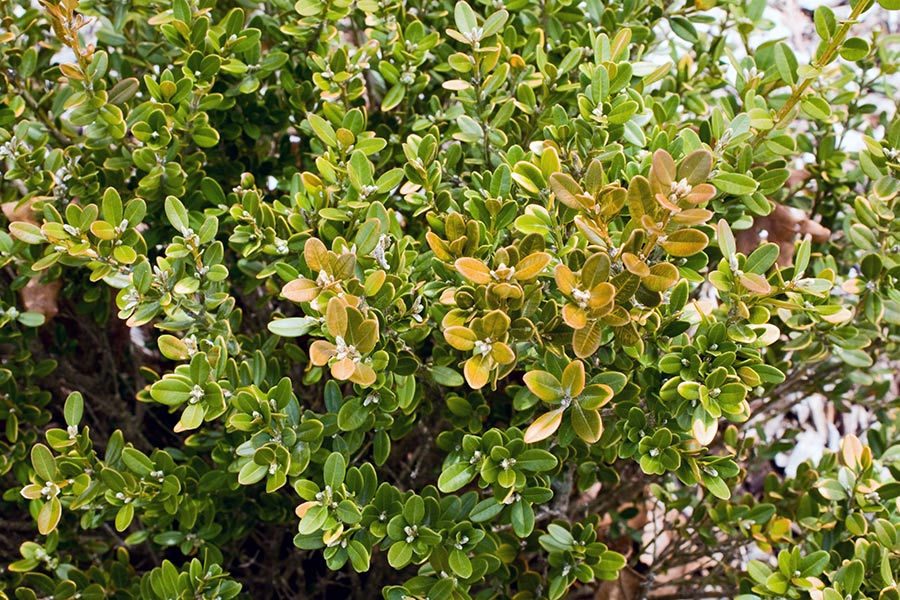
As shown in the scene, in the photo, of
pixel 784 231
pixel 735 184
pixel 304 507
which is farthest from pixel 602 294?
pixel 784 231

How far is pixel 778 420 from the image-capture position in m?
3.57

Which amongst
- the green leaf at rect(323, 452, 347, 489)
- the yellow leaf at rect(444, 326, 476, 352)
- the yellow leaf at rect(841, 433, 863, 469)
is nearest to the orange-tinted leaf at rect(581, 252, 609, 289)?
the yellow leaf at rect(444, 326, 476, 352)

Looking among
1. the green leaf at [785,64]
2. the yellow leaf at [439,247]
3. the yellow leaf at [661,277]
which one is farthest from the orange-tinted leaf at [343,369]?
the green leaf at [785,64]

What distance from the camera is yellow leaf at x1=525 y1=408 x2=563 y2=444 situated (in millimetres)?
1506

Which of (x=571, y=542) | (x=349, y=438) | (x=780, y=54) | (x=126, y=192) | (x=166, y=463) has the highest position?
(x=780, y=54)

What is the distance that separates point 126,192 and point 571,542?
4.66ft

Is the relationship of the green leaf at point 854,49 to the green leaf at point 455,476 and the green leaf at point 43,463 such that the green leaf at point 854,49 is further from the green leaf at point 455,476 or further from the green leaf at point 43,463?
the green leaf at point 43,463

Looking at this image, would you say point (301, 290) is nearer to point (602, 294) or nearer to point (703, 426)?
point (602, 294)

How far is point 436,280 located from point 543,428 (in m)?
0.42

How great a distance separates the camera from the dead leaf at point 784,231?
2.58 meters

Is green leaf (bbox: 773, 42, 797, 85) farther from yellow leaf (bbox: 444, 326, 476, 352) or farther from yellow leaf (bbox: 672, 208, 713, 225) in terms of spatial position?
yellow leaf (bbox: 444, 326, 476, 352)

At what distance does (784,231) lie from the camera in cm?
261

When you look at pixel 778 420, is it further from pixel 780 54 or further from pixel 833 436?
pixel 780 54

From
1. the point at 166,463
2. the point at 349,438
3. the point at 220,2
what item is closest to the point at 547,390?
the point at 349,438
